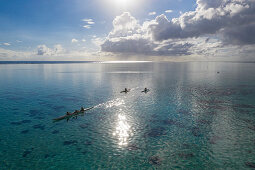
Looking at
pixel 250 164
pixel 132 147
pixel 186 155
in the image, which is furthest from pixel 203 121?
pixel 132 147

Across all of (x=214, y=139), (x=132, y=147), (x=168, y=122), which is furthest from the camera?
(x=168, y=122)

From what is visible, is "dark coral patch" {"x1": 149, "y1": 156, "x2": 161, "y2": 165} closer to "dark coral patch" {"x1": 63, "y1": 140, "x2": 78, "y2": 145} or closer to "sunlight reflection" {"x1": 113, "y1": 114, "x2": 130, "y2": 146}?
"sunlight reflection" {"x1": 113, "y1": 114, "x2": 130, "y2": 146}

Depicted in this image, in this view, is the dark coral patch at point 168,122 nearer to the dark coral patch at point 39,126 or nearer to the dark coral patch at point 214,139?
the dark coral patch at point 214,139

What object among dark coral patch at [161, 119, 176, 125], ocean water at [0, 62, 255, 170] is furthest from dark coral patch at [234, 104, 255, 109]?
dark coral patch at [161, 119, 176, 125]

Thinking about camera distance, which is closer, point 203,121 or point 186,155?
point 186,155

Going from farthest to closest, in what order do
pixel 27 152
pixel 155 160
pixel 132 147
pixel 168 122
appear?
1. pixel 168 122
2. pixel 132 147
3. pixel 27 152
4. pixel 155 160

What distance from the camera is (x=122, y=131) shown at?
36406 millimetres

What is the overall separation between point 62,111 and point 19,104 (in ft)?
65.3

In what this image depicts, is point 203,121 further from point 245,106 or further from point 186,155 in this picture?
point 245,106

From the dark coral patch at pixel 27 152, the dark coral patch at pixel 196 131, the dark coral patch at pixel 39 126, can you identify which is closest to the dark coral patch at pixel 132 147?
the dark coral patch at pixel 196 131

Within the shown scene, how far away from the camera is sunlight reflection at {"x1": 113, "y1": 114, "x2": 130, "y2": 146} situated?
3253 cm

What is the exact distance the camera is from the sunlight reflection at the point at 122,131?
32.5 metres

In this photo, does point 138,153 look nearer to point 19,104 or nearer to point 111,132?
point 111,132

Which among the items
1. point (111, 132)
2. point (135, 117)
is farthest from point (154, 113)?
point (111, 132)
